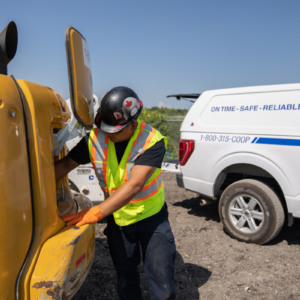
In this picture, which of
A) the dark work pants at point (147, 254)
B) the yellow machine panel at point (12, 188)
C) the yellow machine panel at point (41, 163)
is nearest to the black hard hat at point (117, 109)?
the yellow machine panel at point (41, 163)

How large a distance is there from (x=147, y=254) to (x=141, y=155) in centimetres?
79

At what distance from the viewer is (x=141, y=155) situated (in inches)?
80.3

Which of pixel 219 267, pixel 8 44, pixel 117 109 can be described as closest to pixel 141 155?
pixel 117 109

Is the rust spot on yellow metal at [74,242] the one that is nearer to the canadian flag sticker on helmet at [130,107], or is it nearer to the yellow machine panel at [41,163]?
the yellow machine panel at [41,163]

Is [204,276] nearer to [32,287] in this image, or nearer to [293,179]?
[293,179]

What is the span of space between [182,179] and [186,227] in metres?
0.77

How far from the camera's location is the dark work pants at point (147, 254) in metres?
2.18

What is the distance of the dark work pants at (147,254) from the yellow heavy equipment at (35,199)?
21.5 inches

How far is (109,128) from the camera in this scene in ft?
Result: 6.56

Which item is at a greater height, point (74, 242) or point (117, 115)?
point (117, 115)

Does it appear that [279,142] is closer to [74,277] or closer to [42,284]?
[74,277]

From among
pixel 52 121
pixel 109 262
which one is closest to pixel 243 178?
pixel 109 262

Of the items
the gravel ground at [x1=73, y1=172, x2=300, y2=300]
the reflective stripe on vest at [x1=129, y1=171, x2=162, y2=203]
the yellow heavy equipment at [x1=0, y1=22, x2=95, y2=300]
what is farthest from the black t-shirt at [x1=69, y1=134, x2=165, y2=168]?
the gravel ground at [x1=73, y1=172, x2=300, y2=300]

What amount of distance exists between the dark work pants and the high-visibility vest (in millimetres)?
107
